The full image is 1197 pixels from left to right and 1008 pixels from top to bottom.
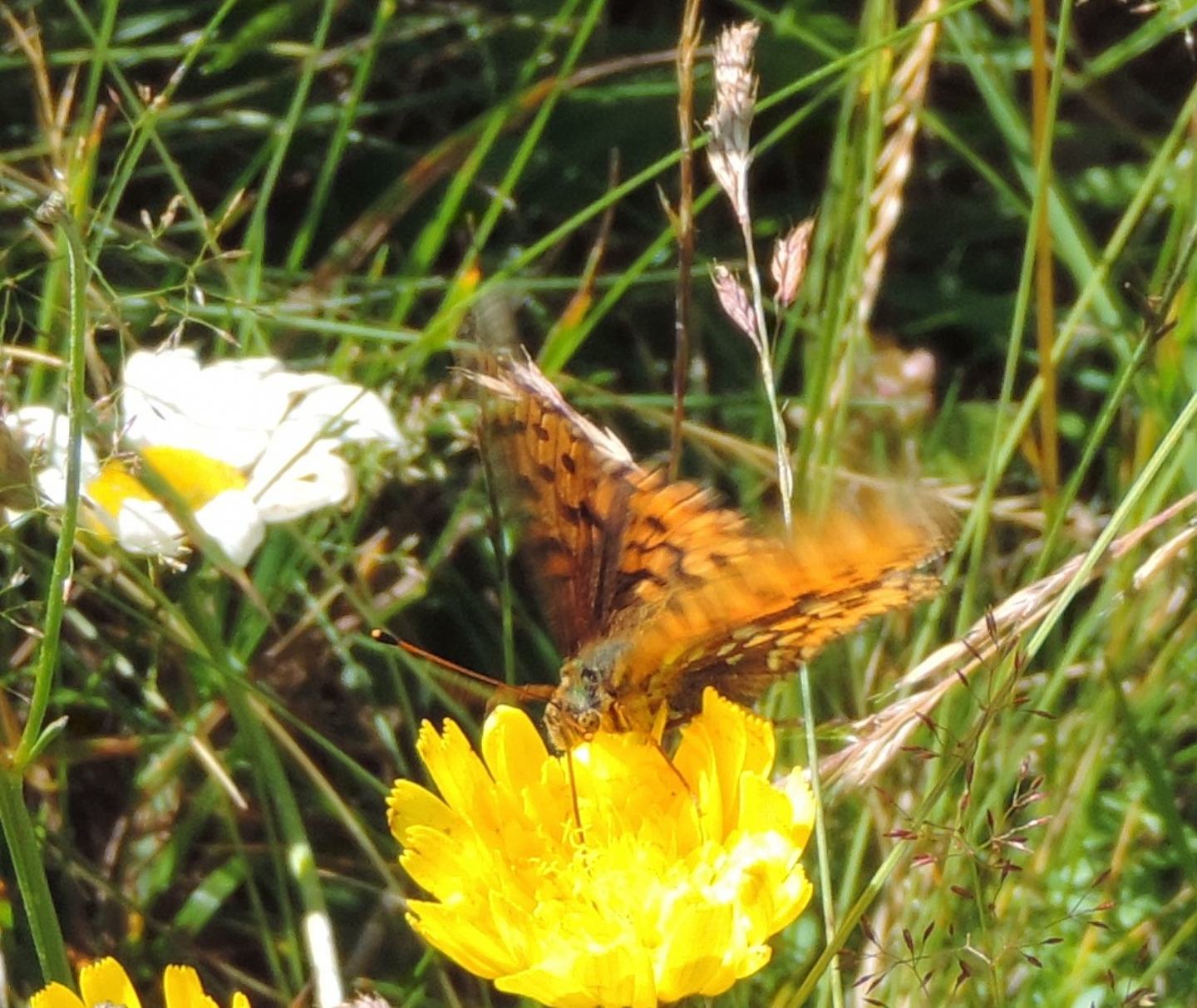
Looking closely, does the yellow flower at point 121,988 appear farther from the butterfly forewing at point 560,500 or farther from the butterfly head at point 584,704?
the butterfly forewing at point 560,500

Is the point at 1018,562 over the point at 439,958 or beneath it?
over

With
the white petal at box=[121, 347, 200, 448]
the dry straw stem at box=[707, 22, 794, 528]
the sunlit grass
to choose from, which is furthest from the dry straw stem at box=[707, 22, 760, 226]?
the white petal at box=[121, 347, 200, 448]

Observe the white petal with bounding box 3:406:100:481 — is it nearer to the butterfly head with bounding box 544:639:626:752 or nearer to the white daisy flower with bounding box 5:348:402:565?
the white daisy flower with bounding box 5:348:402:565

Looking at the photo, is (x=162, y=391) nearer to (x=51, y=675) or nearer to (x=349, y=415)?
(x=349, y=415)

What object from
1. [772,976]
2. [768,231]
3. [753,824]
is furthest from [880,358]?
[753,824]

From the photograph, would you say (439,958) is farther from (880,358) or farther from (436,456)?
(880,358)

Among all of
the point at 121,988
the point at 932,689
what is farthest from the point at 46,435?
the point at 932,689
